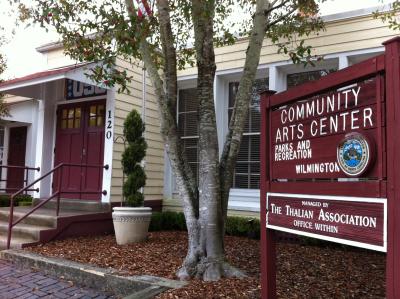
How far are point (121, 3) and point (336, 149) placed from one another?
4581 mm

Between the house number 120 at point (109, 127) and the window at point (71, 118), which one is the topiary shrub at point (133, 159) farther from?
the window at point (71, 118)

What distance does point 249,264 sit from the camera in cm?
589

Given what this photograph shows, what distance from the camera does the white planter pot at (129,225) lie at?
745cm

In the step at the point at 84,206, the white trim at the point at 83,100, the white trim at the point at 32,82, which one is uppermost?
the white trim at the point at 32,82

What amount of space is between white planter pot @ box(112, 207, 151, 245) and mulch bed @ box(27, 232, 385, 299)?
0.20 metres

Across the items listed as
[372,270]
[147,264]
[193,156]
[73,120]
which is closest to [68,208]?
[73,120]

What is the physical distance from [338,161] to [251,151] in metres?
6.27

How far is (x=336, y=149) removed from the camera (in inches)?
117

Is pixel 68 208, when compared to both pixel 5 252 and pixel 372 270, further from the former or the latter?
pixel 372 270

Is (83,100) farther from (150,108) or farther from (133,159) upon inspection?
(133,159)

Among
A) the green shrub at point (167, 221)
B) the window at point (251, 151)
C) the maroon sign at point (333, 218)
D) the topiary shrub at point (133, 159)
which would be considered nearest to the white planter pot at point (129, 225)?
the topiary shrub at point (133, 159)

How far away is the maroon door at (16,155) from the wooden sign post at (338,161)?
1086cm

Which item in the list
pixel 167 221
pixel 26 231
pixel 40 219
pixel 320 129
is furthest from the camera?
pixel 167 221

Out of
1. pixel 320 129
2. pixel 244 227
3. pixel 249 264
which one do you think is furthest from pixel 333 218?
pixel 244 227
